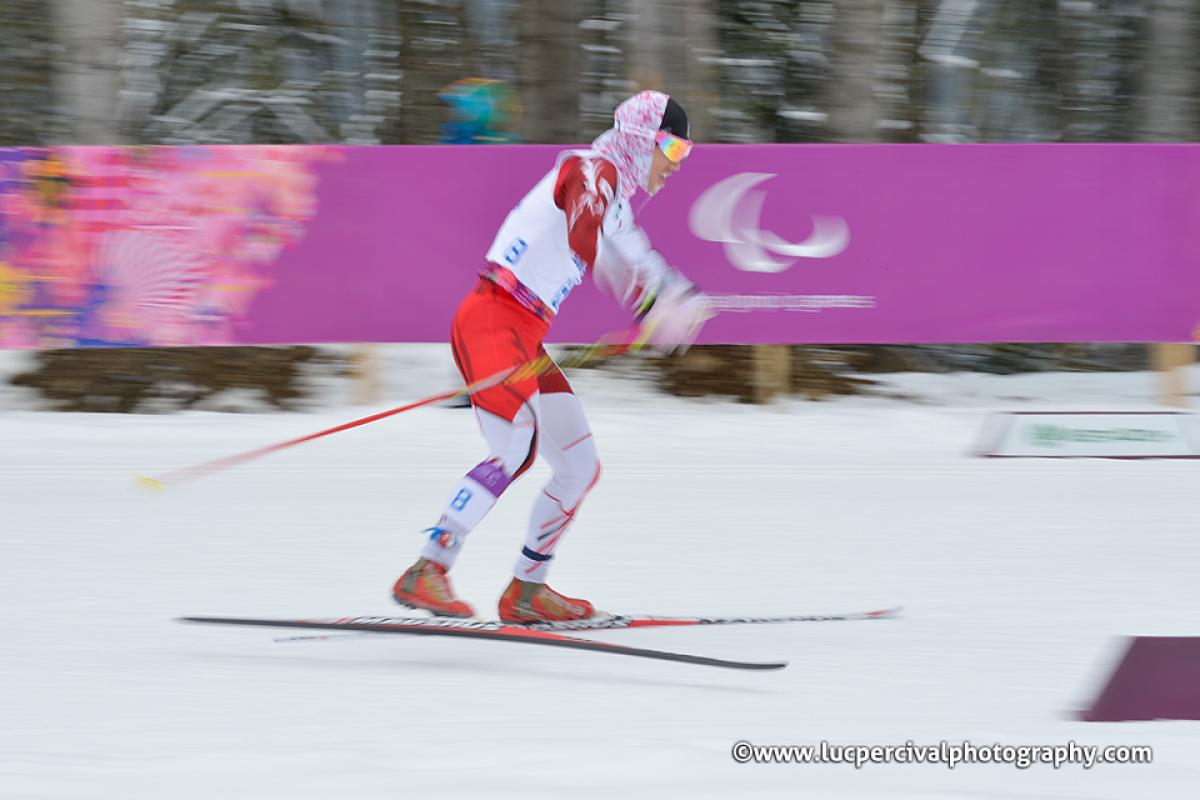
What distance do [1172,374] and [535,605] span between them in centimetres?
608

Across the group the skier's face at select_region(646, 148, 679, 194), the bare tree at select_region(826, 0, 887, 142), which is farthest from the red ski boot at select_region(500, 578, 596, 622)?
the bare tree at select_region(826, 0, 887, 142)

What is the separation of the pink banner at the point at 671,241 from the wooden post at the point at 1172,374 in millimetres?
598

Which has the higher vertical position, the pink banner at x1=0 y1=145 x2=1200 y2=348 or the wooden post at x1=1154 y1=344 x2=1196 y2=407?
the pink banner at x1=0 y1=145 x2=1200 y2=348

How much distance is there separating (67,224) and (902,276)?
15.5ft

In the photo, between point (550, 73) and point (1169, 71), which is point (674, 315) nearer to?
point (550, 73)

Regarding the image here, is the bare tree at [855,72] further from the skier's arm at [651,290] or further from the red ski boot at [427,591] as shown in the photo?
the red ski boot at [427,591]

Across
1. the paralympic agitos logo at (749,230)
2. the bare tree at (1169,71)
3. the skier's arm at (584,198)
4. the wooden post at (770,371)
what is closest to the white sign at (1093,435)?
the wooden post at (770,371)

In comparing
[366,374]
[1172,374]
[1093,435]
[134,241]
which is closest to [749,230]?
[1093,435]

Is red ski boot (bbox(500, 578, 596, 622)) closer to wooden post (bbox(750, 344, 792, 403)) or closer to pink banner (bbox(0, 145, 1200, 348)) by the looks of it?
pink banner (bbox(0, 145, 1200, 348))

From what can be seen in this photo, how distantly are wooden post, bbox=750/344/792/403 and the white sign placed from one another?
132cm

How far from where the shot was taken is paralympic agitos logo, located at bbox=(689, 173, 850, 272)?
859 centimetres

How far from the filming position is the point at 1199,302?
879 cm

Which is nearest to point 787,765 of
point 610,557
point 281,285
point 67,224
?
point 610,557

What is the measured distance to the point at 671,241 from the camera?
8.61 m
